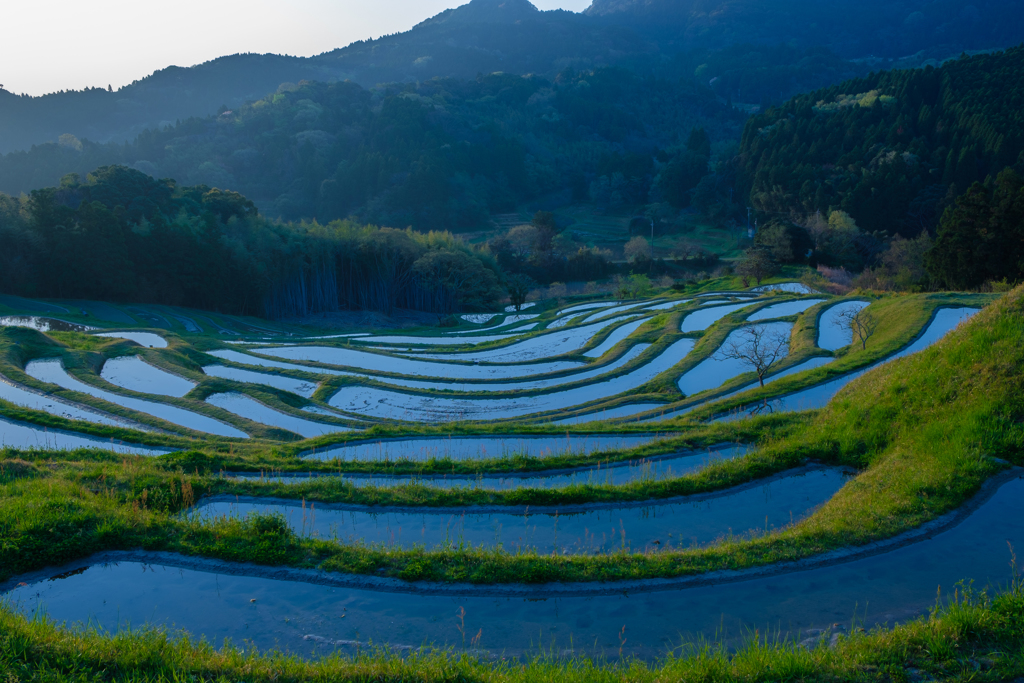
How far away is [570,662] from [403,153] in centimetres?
12465

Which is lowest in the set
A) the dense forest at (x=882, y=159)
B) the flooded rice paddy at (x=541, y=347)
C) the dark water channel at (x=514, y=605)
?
the flooded rice paddy at (x=541, y=347)

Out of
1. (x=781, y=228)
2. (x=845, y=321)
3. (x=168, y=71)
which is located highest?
(x=168, y=71)

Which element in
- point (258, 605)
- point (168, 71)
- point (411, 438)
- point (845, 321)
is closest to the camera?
point (258, 605)

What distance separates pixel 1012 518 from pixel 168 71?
8129 inches

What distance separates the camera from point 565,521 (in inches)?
338

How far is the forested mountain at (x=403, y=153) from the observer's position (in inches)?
4242

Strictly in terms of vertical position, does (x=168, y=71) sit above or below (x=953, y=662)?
above

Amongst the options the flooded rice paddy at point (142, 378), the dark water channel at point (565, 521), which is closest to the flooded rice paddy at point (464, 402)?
the flooded rice paddy at point (142, 378)

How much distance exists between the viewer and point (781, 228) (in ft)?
173

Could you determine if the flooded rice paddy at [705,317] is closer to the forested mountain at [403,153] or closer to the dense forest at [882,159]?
the dense forest at [882,159]

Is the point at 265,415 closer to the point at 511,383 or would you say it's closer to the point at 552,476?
the point at 511,383

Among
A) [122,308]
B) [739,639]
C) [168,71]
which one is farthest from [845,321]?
[168,71]

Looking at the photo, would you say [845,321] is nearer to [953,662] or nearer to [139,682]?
[953,662]

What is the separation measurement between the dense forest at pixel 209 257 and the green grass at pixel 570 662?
4220cm
